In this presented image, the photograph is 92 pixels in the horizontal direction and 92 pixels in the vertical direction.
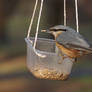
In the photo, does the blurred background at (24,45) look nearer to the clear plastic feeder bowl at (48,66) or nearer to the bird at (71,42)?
the clear plastic feeder bowl at (48,66)

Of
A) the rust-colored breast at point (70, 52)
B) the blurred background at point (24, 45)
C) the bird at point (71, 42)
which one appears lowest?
the blurred background at point (24, 45)

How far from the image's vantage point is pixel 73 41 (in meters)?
2.93

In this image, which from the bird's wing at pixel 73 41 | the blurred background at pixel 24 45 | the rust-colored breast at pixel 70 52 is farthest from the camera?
the blurred background at pixel 24 45

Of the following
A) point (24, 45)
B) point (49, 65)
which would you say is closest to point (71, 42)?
point (49, 65)

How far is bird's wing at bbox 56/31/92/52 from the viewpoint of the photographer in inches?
113

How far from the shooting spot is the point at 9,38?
7.33m

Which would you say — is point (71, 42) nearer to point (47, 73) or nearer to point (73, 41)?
point (73, 41)

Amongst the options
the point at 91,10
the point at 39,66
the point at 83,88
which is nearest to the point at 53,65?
the point at 39,66

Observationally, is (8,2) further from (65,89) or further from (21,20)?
(65,89)

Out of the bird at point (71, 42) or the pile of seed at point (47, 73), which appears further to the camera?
the pile of seed at point (47, 73)

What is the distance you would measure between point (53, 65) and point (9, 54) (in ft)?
13.1

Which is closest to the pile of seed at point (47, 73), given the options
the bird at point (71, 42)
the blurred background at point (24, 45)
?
the bird at point (71, 42)

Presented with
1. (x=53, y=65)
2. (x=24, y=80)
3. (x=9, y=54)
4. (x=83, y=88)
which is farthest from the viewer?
(x=9, y=54)

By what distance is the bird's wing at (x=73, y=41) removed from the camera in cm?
287
